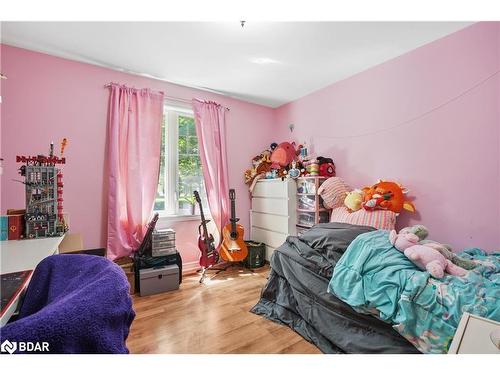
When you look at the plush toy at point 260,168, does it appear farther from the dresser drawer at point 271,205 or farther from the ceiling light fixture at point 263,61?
the ceiling light fixture at point 263,61

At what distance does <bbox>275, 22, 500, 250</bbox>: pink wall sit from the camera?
68.7 inches

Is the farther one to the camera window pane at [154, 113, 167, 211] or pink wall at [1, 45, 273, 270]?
window pane at [154, 113, 167, 211]

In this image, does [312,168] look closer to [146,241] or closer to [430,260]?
[430,260]

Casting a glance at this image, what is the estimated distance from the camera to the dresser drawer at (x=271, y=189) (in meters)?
2.92

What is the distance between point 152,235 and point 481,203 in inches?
114

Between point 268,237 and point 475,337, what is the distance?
2485 mm

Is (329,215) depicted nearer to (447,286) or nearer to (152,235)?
(447,286)

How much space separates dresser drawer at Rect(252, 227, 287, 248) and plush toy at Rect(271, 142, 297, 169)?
0.91 m

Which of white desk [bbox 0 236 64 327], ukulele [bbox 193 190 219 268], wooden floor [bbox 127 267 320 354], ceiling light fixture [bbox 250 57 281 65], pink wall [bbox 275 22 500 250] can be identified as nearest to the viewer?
white desk [bbox 0 236 64 327]

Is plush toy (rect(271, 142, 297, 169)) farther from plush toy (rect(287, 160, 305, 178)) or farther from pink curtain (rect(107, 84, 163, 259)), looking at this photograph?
pink curtain (rect(107, 84, 163, 259))

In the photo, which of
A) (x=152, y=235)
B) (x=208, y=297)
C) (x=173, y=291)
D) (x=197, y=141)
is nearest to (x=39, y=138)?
(x=152, y=235)

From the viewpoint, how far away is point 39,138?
2201 mm

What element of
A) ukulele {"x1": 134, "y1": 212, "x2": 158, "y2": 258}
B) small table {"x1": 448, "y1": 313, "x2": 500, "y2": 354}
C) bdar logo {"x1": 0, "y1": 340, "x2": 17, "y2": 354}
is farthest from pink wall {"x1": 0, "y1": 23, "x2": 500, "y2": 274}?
bdar logo {"x1": 0, "y1": 340, "x2": 17, "y2": 354}

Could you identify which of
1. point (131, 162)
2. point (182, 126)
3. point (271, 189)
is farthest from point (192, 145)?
point (271, 189)
